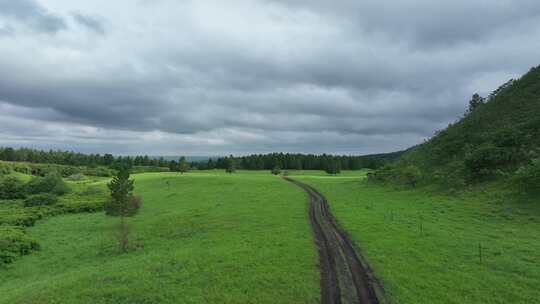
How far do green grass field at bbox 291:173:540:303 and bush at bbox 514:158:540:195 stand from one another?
105 inches

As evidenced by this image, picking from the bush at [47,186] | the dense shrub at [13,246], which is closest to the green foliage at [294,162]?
the bush at [47,186]

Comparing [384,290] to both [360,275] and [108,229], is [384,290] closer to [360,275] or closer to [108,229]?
[360,275]

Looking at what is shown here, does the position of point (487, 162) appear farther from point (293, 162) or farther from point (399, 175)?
point (293, 162)

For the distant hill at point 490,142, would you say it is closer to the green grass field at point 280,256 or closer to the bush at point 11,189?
the green grass field at point 280,256

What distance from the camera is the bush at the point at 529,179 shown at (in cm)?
3300

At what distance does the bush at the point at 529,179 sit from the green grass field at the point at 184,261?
26136 mm

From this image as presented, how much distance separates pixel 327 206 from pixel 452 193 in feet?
59.1

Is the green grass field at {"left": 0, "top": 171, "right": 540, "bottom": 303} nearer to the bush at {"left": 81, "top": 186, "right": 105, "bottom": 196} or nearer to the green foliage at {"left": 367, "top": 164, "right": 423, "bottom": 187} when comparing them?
the green foliage at {"left": 367, "top": 164, "right": 423, "bottom": 187}

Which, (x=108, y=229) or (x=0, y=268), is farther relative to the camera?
(x=108, y=229)

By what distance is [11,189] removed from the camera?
80.6 meters

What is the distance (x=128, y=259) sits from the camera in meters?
24.5

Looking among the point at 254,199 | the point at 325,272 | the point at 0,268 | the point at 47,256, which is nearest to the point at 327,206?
the point at 254,199

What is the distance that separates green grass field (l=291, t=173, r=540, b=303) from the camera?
15.3 meters

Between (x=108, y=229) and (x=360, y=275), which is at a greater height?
(x=360, y=275)
